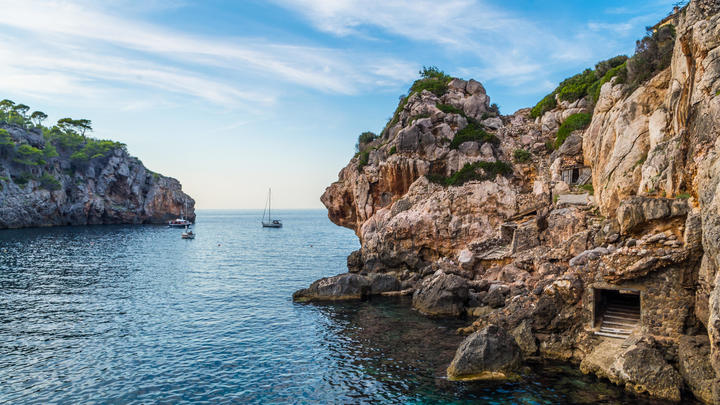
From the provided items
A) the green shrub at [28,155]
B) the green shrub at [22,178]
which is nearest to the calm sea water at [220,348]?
the green shrub at [22,178]

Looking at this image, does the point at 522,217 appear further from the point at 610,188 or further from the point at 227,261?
the point at 227,261

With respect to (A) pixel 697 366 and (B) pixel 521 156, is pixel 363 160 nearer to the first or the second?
(B) pixel 521 156

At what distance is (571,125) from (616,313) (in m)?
24.6

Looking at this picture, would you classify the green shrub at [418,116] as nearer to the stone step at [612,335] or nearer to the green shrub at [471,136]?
the green shrub at [471,136]

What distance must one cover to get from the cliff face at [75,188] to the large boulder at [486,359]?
10315cm

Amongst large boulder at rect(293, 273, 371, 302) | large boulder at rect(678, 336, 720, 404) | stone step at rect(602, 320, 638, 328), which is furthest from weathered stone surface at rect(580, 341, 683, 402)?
large boulder at rect(293, 273, 371, 302)

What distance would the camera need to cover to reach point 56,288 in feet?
126

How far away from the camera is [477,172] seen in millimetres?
43125

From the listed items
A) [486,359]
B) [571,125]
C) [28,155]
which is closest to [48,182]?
[28,155]

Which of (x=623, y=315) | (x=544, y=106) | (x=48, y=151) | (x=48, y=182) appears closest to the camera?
(x=623, y=315)

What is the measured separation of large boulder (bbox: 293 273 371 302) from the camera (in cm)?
3531

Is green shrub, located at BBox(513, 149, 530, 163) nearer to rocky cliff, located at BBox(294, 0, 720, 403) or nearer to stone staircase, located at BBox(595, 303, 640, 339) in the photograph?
rocky cliff, located at BBox(294, 0, 720, 403)

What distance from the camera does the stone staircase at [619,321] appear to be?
66.5 ft

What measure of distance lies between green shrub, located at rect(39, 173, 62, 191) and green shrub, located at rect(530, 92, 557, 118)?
105940 millimetres
